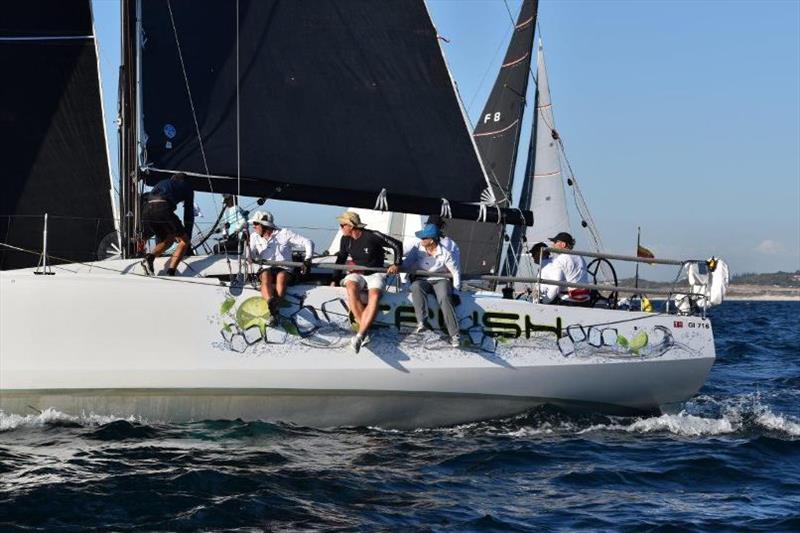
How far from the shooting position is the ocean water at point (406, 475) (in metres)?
7.46

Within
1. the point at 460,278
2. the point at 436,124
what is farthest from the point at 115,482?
the point at 436,124

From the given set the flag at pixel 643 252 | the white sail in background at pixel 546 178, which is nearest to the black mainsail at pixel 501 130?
the white sail in background at pixel 546 178

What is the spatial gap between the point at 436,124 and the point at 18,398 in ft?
16.3

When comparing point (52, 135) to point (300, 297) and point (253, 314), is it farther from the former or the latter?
point (300, 297)

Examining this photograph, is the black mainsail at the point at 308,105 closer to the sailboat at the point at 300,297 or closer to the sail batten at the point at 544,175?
the sailboat at the point at 300,297

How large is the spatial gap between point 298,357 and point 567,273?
126 inches

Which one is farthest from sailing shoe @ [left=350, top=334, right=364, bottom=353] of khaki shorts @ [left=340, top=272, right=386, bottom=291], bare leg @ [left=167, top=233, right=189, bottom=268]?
bare leg @ [left=167, top=233, right=189, bottom=268]

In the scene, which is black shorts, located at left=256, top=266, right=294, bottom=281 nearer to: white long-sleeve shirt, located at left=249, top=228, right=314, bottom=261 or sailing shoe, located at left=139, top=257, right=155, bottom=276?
white long-sleeve shirt, located at left=249, top=228, right=314, bottom=261

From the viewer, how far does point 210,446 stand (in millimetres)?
9367

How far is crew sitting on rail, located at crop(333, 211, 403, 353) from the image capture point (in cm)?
1012

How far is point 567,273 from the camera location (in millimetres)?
11523

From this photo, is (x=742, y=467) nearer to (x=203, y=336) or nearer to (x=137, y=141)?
(x=203, y=336)

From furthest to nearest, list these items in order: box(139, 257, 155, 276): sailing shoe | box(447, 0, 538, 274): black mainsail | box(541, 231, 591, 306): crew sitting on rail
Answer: box(447, 0, 538, 274): black mainsail → box(541, 231, 591, 306): crew sitting on rail → box(139, 257, 155, 276): sailing shoe

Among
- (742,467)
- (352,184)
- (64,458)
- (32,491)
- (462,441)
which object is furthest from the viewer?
(352,184)
